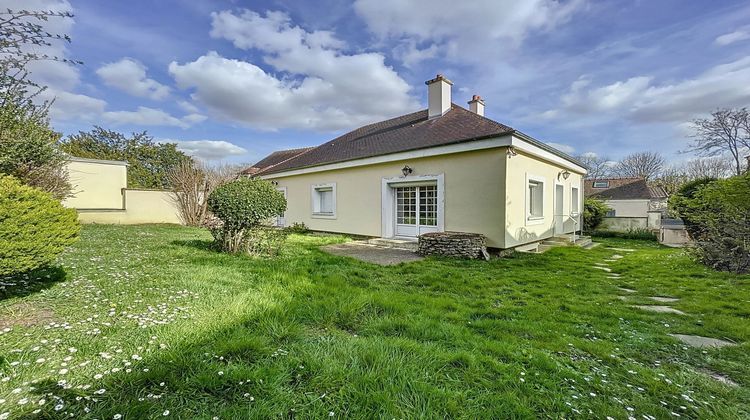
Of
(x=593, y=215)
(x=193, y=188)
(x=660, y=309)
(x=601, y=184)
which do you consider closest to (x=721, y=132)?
(x=593, y=215)

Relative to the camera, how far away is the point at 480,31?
861 cm

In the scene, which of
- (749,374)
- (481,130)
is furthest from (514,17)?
(749,374)

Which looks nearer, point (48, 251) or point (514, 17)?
point (48, 251)

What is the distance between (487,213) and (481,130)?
7.77 feet

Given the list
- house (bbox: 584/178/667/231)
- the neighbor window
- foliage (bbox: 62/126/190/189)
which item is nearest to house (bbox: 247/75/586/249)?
the neighbor window

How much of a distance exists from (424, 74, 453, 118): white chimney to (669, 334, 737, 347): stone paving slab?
9.66m

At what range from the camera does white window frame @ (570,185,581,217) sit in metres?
13.1

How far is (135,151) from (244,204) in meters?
30.7

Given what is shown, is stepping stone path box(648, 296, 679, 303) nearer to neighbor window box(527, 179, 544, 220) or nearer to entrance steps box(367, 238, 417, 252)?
entrance steps box(367, 238, 417, 252)

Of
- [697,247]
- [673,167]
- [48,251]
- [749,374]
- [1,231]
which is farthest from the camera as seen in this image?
[673,167]

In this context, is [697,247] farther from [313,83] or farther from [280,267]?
[313,83]

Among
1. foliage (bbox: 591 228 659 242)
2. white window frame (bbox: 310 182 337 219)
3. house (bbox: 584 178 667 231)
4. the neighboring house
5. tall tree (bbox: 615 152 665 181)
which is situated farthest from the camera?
tall tree (bbox: 615 152 665 181)

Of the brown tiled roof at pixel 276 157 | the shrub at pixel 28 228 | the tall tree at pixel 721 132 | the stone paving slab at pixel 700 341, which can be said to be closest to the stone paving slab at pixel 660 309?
the stone paving slab at pixel 700 341

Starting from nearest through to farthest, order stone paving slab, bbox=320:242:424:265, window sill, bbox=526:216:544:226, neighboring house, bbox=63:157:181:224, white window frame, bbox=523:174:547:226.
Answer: stone paving slab, bbox=320:242:424:265, white window frame, bbox=523:174:547:226, window sill, bbox=526:216:544:226, neighboring house, bbox=63:157:181:224
